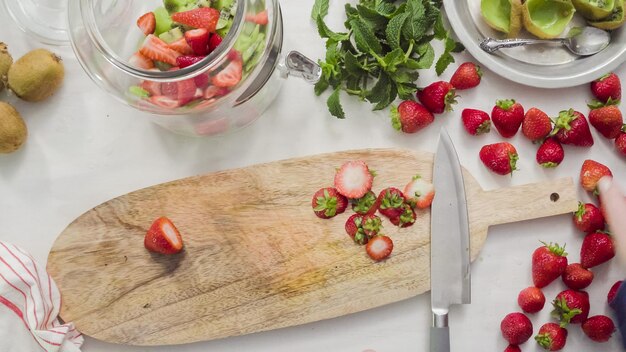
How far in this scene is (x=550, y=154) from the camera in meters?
1.23

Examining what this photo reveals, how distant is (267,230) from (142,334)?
261 millimetres

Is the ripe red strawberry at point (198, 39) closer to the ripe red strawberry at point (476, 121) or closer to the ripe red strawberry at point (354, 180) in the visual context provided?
the ripe red strawberry at point (354, 180)

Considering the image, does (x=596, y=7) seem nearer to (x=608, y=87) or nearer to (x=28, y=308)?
(x=608, y=87)

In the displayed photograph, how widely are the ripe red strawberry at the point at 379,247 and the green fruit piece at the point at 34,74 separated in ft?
1.91

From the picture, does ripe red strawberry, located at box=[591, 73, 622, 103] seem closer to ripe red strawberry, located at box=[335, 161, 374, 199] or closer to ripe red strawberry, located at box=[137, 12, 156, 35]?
ripe red strawberry, located at box=[335, 161, 374, 199]

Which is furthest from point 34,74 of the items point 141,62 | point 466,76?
point 466,76

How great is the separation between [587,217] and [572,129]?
0.49 ft

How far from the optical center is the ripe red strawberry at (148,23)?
1108 millimetres

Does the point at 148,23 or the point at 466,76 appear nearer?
the point at 148,23

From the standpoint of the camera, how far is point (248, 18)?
1.05m

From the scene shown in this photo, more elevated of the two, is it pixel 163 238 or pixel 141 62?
pixel 141 62

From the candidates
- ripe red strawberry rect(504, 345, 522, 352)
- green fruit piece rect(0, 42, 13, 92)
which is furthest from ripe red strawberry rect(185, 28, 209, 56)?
ripe red strawberry rect(504, 345, 522, 352)

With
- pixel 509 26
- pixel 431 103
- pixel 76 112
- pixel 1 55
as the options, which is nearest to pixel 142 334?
pixel 76 112

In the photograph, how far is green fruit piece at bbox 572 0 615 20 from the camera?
1217 millimetres
